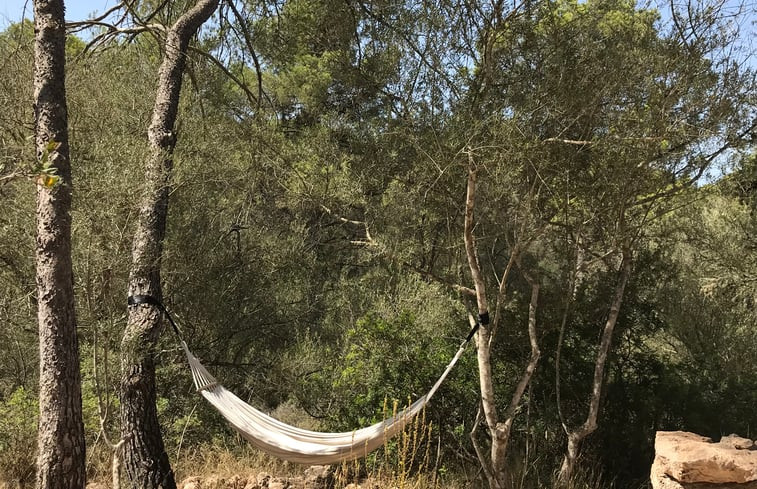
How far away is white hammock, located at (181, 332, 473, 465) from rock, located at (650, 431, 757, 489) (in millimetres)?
996

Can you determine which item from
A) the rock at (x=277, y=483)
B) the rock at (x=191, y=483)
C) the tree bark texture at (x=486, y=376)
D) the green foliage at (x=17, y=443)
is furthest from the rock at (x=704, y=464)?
the green foliage at (x=17, y=443)

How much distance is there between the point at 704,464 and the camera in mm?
2281

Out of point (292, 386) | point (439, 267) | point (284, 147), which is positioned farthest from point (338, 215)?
point (292, 386)

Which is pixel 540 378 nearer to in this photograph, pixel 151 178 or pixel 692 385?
pixel 692 385

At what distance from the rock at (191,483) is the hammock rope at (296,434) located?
2.23ft

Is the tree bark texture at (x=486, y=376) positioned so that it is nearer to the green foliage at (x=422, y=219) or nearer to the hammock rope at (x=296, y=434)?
the hammock rope at (x=296, y=434)

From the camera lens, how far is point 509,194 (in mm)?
3016

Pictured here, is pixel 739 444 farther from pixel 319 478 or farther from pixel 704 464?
pixel 319 478

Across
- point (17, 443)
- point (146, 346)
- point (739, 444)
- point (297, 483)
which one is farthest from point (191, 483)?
point (739, 444)

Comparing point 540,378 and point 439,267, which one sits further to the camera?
point 439,267

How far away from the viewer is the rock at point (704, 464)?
7.42ft

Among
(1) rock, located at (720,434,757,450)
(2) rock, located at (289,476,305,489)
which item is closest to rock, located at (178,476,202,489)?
(2) rock, located at (289,476,305,489)

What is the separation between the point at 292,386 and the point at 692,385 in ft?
9.49

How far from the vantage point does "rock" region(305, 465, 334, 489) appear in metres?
3.47
